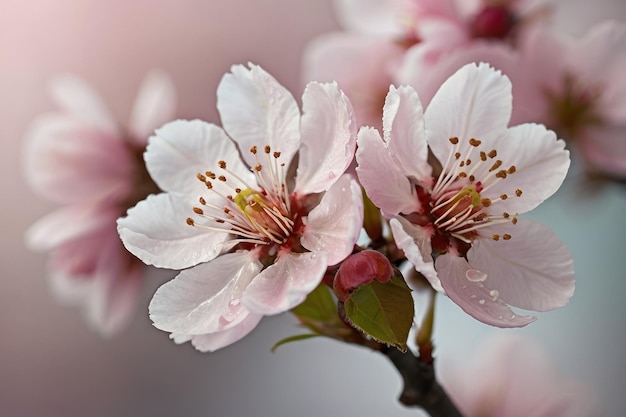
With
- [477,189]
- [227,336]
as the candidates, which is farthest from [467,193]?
[227,336]

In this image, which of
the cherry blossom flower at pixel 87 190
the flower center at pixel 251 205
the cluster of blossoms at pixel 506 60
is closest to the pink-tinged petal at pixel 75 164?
the cherry blossom flower at pixel 87 190

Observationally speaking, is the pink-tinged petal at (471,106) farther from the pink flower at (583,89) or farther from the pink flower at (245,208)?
the pink flower at (583,89)

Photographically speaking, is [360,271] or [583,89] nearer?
[360,271]

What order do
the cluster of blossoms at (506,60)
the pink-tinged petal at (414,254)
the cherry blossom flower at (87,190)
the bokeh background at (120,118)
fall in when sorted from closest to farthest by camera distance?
the pink-tinged petal at (414,254)
the cluster of blossoms at (506,60)
the cherry blossom flower at (87,190)
the bokeh background at (120,118)

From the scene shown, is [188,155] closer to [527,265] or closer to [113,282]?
[527,265]

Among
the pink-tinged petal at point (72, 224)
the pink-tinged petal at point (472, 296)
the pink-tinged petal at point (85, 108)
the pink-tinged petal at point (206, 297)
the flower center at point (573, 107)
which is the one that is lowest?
the pink-tinged petal at point (72, 224)

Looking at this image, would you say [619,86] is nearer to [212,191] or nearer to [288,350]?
[212,191]
